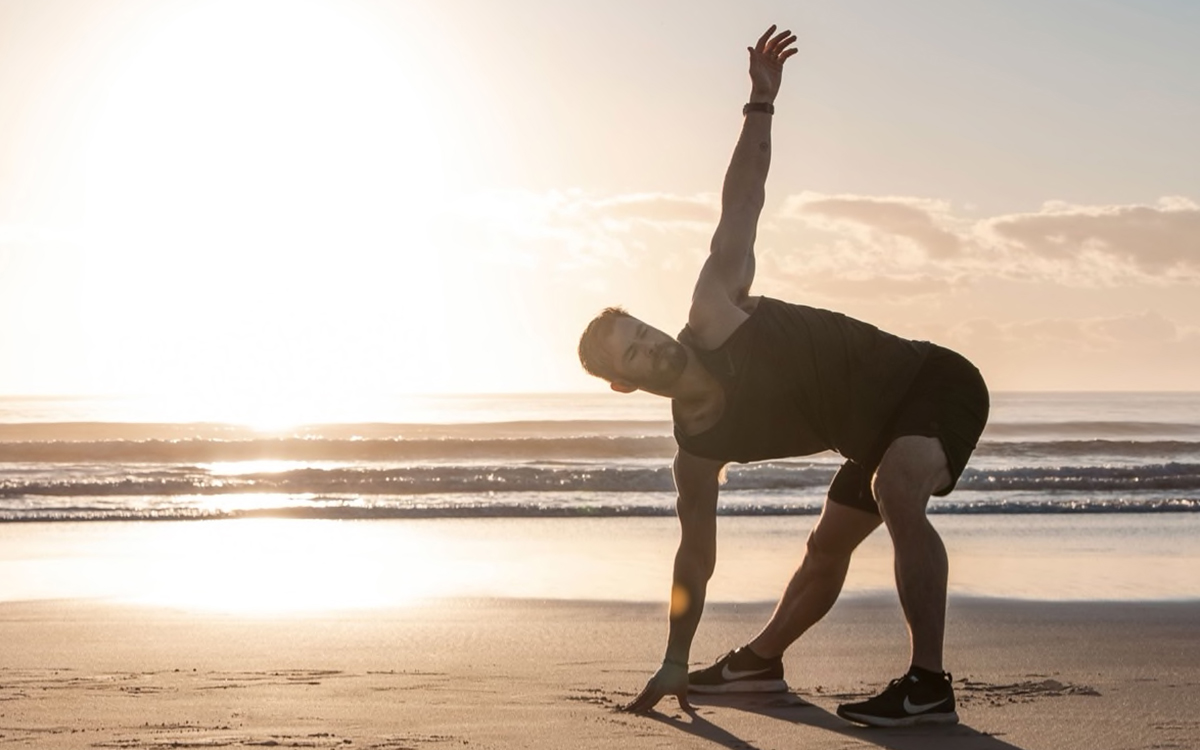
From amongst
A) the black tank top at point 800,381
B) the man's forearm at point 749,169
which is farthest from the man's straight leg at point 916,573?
the man's forearm at point 749,169

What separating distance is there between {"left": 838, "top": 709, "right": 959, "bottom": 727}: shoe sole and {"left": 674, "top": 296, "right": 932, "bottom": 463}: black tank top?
30.3 inches

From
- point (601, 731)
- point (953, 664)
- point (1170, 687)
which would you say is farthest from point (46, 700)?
point (1170, 687)

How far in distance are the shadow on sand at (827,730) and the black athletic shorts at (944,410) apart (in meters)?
0.71

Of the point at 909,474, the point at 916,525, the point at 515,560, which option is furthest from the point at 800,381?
the point at 515,560

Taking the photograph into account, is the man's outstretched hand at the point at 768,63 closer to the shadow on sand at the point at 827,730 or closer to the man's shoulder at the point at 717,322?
the man's shoulder at the point at 717,322

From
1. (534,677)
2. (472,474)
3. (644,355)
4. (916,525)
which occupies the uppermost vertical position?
(644,355)

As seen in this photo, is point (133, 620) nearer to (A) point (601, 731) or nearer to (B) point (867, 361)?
(A) point (601, 731)

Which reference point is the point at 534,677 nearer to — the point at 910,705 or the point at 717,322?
the point at 910,705

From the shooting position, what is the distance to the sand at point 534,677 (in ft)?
13.9

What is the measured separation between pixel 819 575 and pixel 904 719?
72 centimetres

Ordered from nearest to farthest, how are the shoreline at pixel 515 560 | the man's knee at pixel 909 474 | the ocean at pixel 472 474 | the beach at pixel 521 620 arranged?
the man's knee at pixel 909 474 < the beach at pixel 521 620 < the shoreline at pixel 515 560 < the ocean at pixel 472 474

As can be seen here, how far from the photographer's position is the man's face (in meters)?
4.16

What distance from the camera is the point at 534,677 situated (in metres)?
5.32

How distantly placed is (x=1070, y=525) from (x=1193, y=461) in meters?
15.8
